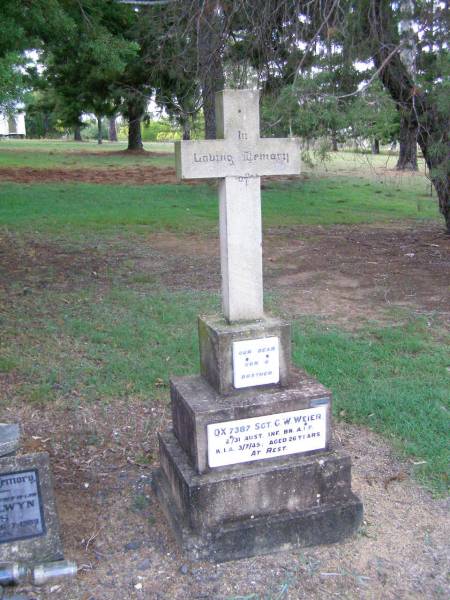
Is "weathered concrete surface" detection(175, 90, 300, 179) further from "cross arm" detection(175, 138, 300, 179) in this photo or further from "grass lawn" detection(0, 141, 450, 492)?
"grass lawn" detection(0, 141, 450, 492)

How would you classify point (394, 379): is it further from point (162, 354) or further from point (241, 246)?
point (241, 246)

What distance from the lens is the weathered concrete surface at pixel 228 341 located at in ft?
10.5

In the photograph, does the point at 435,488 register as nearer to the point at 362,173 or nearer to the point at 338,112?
the point at 338,112

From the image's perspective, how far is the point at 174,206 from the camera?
1430cm

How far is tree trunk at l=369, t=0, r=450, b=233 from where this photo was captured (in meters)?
7.76

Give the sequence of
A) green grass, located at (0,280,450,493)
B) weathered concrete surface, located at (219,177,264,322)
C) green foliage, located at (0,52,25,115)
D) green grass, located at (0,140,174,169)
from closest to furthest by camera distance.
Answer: weathered concrete surface, located at (219,177,264,322)
green grass, located at (0,280,450,493)
green foliage, located at (0,52,25,115)
green grass, located at (0,140,174,169)

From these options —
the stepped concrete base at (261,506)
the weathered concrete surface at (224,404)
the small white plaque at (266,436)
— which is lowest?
the stepped concrete base at (261,506)

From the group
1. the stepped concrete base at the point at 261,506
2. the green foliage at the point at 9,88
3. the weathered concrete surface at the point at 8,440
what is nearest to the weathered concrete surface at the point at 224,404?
the stepped concrete base at the point at 261,506

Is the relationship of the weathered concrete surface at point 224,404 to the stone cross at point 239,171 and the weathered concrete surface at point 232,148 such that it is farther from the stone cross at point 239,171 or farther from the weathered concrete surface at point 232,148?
the weathered concrete surface at point 232,148

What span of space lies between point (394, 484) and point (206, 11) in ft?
20.3

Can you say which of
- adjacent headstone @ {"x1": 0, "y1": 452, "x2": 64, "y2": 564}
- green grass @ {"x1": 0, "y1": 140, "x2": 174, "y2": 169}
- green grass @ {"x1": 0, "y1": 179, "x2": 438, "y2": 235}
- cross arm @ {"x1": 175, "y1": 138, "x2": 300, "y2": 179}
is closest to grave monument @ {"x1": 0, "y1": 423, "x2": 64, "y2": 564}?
adjacent headstone @ {"x1": 0, "y1": 452, "x2": 64, "y2": 564}

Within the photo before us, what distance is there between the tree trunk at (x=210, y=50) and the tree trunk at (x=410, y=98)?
5.84ft

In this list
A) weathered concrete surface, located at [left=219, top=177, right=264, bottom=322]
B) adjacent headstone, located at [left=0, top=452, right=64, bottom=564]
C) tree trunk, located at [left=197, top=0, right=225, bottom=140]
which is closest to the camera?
adjacent headstone, located at [left=0, top=452, right=64, bottom=564]

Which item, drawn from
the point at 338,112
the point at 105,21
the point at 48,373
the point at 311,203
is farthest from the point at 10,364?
the point at 311,203
